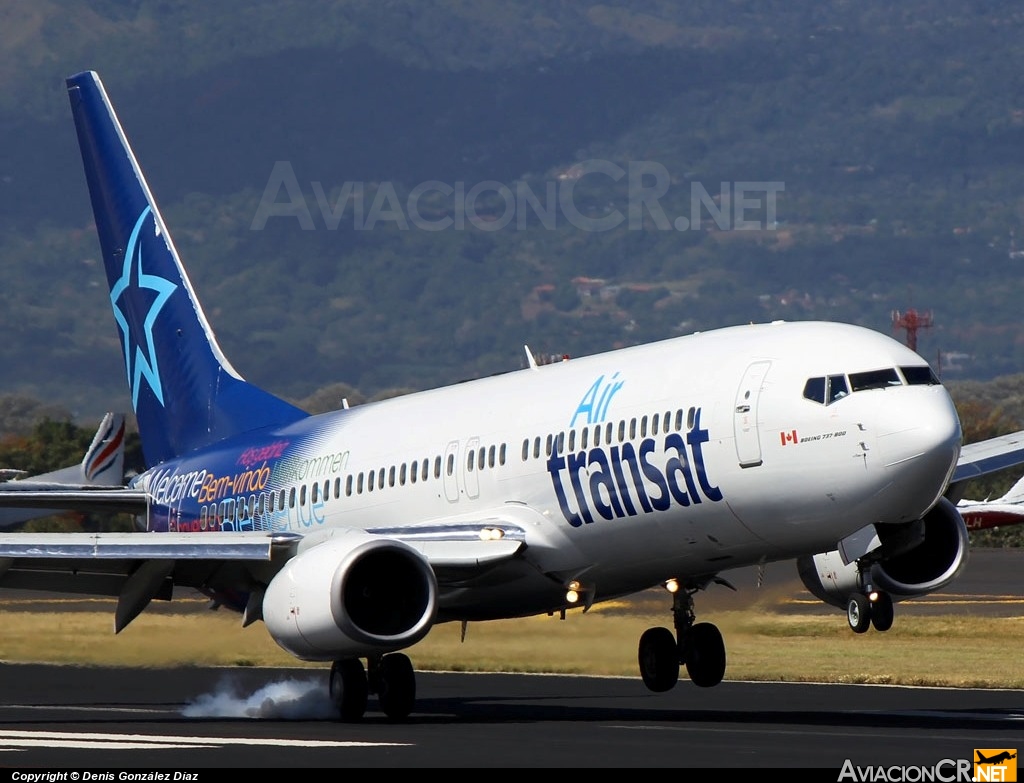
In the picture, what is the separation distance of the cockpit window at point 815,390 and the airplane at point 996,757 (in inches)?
224

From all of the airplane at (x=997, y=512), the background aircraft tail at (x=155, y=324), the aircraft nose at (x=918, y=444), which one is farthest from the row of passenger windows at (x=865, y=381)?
the airplane at (x=997, y=512)

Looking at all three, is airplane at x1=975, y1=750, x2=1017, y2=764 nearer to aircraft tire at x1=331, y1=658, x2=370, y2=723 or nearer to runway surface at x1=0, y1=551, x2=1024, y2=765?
runway surface at x1=0, y1=551, x2=1024, y2=765

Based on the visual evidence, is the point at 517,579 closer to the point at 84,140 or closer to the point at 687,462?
the point at 687,462

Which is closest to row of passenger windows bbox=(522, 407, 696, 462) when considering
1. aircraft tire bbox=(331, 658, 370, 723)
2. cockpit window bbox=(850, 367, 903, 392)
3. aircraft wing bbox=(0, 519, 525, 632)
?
aircraft wing bbox=(0, 519, 525, 632)

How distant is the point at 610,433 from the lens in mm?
29109

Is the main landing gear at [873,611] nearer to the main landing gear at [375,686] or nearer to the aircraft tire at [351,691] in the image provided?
the main landing gear at [375,686]

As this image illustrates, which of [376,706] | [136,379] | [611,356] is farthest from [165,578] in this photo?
[136,379]

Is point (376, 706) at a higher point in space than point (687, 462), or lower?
lower

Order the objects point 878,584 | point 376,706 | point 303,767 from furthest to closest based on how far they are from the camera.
Result: point 376,706 → point 878,584 → point 303,767

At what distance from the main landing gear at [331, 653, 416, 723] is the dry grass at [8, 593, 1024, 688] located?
5.84 meters

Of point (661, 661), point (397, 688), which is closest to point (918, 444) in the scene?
point (661, 661)

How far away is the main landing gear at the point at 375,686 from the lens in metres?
29.4

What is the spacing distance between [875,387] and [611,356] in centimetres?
533

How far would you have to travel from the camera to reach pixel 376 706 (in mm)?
33156
